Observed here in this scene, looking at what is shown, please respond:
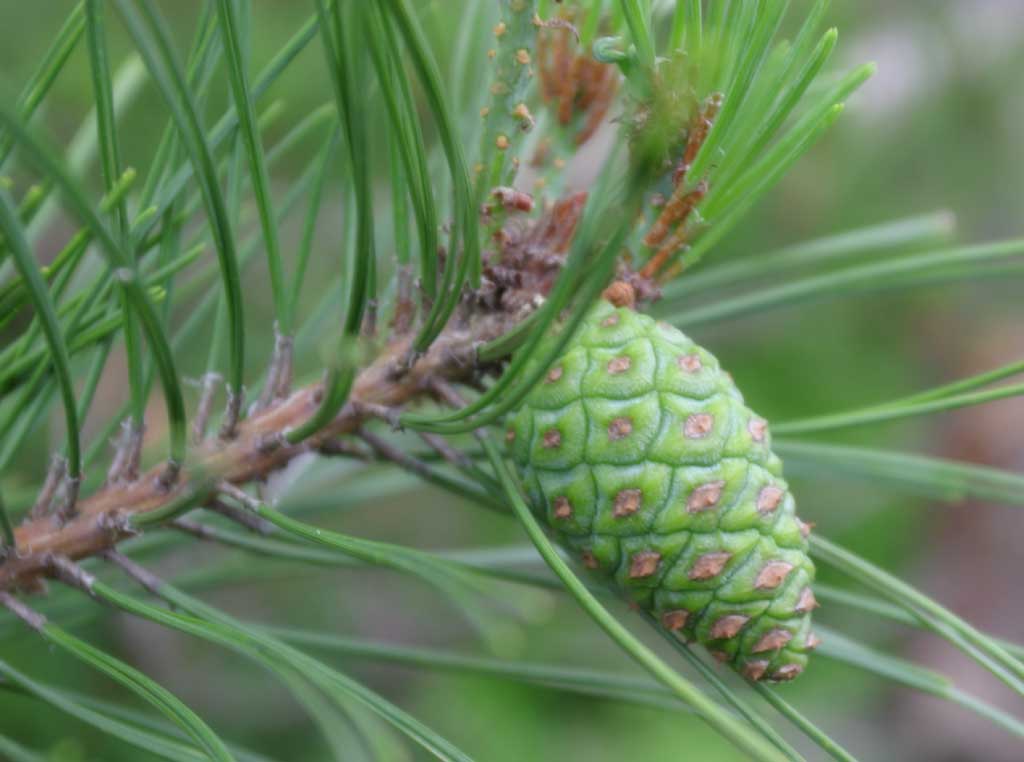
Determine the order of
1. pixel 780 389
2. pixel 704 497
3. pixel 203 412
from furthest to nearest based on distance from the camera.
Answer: pixel 780 389 → pixel 203 412 → pixel 704 497

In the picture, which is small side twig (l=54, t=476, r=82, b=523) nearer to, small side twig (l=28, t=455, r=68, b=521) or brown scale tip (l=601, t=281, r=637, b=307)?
small side twig (l=28, t=455, r=68, b=521)

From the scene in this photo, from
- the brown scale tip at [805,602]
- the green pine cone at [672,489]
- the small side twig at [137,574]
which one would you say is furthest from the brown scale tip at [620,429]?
the small side twig at [137,574]

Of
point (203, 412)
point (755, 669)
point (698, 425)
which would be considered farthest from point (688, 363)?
point (203, 412)

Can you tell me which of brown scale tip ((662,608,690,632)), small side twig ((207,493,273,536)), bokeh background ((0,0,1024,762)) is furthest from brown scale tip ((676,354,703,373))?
bokeh background ((0,0,1024,762))

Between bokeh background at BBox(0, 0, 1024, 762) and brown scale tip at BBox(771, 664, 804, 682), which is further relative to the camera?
bokeh background at BBox(0, 0, 1024, 762)

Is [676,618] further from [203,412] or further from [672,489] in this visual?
[203,412]

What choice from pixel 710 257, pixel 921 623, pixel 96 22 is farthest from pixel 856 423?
pixel 710 257
